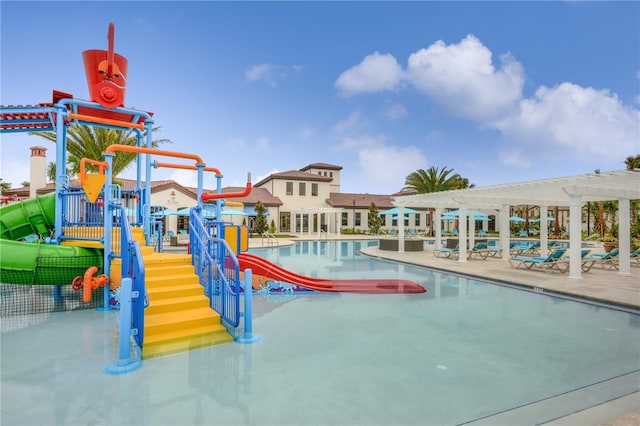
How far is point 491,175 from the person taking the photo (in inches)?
2014

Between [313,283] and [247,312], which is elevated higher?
[247,312]

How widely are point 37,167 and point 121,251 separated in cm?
2346

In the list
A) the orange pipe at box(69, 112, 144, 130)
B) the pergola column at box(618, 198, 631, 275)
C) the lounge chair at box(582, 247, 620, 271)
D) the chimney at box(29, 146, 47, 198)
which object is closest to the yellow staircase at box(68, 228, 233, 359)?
the orange pipe at box(69, 112, 144, 130)

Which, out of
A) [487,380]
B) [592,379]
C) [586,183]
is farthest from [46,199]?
[586,183]

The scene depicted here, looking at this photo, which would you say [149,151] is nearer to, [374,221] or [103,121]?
[103,121]

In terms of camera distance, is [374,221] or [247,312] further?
[374,221]

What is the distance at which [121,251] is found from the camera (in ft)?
20.0

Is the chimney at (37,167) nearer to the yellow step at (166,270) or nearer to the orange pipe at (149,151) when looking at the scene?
the orange pipe at (149,151)

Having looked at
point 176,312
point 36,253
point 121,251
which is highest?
point 121,251

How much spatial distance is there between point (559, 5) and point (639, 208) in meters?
20.4

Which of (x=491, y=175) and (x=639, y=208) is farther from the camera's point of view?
(x=491, y=175)

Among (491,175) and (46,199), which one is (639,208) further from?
(46,199)

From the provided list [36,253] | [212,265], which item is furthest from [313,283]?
[36,253]

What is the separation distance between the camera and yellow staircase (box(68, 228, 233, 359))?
5.18 meters
